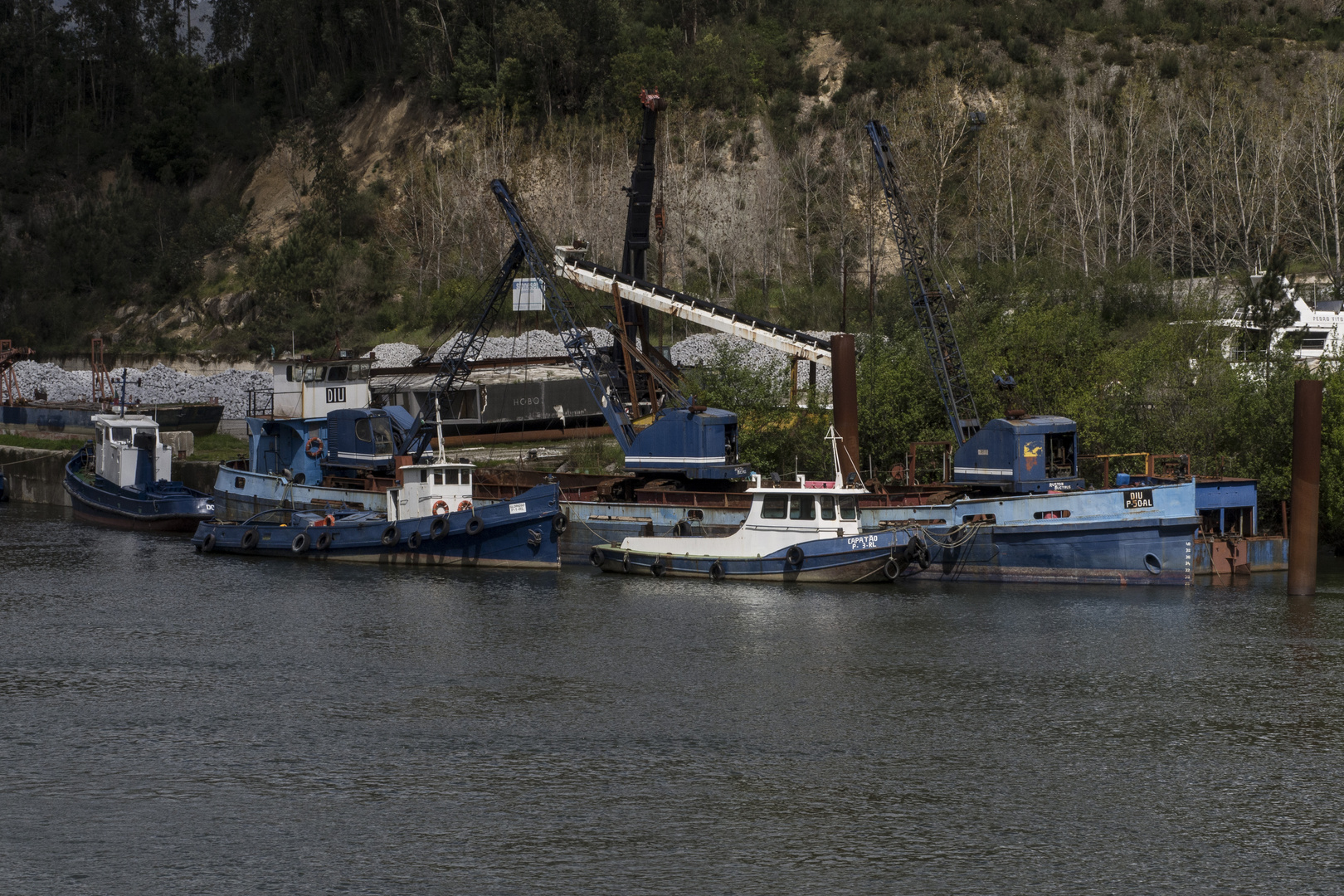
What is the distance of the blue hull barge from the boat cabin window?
327cm

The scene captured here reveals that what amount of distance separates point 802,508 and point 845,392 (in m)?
6.61

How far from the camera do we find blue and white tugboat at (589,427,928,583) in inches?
1518

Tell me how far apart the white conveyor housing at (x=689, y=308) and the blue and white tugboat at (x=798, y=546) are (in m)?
12.8

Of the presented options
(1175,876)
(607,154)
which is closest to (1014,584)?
(1175,876)

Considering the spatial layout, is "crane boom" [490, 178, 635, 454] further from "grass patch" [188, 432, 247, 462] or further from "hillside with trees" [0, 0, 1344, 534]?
"grass patch" [188, 432, 247, 462]

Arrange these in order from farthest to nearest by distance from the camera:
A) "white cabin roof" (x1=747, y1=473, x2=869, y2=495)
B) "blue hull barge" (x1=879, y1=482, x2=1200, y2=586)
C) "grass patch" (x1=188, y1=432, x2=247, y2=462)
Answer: "grass patch" (x1=188, y1=432, x2=247, y2=462) → "white cabin roof" (x1=747, y1=473, x2=869, y2=495) → "blue hull barge" (x1=879, y1=482, x2=1200, y2=586)

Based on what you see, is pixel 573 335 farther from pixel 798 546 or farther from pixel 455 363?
Answer: pixel 798 546

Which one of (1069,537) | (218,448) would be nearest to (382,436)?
(218,448)

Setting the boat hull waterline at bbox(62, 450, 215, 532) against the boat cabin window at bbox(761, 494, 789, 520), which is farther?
the boat hull waterline at bbox(62, 450, 215, 532)

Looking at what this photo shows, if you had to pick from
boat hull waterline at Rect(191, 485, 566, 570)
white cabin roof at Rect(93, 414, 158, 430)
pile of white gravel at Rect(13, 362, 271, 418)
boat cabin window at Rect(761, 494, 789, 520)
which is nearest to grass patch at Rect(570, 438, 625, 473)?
boat hull waterline at Rect(191, 485, 566, 570)

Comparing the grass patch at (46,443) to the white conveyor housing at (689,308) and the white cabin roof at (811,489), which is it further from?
the white cabin roof at (811,489)

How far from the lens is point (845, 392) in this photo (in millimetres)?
44750

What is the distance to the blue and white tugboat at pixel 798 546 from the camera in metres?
38.6

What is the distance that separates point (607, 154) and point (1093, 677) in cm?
7083
